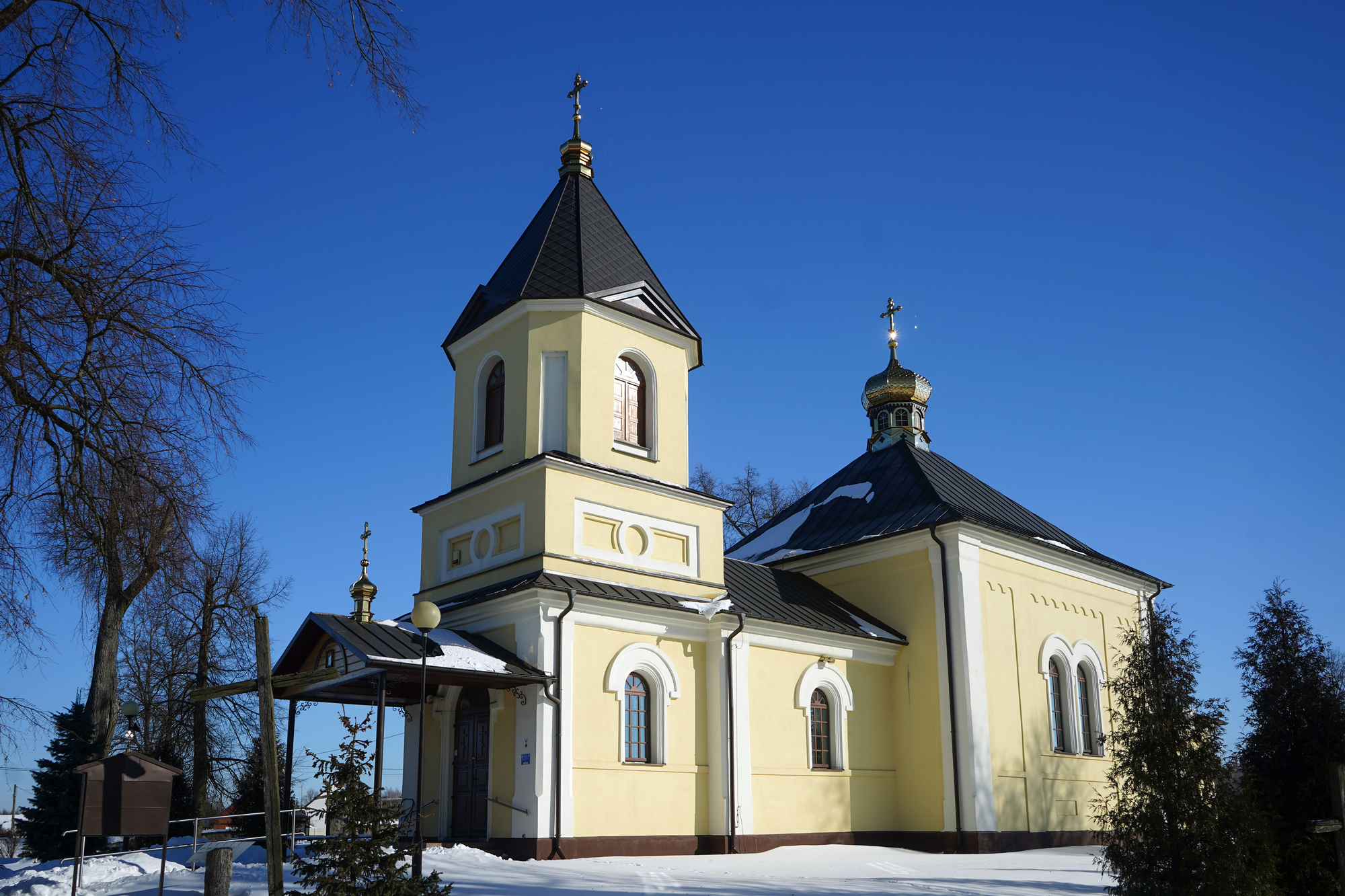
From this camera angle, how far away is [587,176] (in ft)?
66.1

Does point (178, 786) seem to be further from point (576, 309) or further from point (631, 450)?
point (576, 309)

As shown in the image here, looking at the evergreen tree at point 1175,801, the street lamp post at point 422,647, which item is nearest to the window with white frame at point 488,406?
the street lamp post at point 422,647

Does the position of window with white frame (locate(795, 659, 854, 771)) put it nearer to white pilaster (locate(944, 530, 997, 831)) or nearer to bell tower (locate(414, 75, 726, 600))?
white pilaster (locate(944, 530, 997, 831))

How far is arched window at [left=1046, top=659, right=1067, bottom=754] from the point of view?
65.8ft

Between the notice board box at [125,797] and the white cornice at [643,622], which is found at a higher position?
the white cornice at [643,622]

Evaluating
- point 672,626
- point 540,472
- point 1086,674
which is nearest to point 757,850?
point 672,626

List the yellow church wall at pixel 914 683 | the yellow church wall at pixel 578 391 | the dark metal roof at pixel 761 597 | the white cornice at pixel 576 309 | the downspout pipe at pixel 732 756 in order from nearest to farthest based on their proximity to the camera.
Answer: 1. the dark metal roof at pixel 761 597
2. the downspout pipe at pixel 732 756
3. the yellow church wall at pixel 578 391
4. the white cornice at pixel 576 309
5. the yellow church wall at pixel 914 683

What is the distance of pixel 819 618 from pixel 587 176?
9223 mm

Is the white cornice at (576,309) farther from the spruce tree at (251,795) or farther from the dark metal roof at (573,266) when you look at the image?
the spruce tree at (251,795)

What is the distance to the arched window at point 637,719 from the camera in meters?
15.4

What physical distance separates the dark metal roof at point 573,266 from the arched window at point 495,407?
0.91 metres

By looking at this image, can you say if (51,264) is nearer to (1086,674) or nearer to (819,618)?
(819,618)

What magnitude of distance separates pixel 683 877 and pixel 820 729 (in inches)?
255

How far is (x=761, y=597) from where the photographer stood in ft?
59.8
